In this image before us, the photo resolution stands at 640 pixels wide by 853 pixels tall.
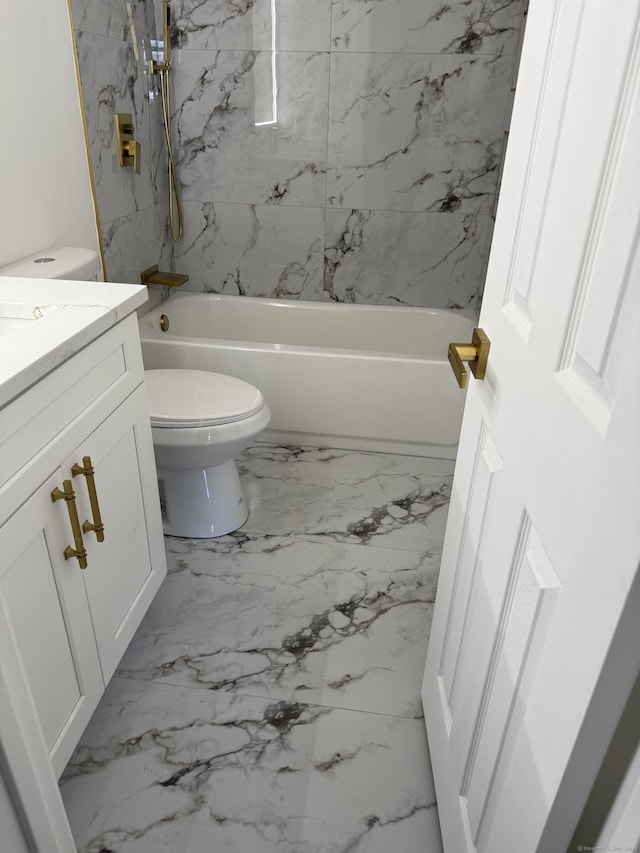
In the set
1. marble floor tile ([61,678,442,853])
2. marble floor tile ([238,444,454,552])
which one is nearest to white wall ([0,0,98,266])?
marble floor tile ([238,444,454,552])

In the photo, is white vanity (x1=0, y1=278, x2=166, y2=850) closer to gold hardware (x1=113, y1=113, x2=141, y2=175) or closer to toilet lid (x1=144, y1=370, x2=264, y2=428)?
toilet lid (x1=144, y1=370, x2=264, y2=428)

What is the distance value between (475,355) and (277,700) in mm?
992

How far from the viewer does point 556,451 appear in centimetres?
71

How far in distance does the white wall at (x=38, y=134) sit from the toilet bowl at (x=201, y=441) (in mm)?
555

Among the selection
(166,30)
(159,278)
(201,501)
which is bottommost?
(201,501)

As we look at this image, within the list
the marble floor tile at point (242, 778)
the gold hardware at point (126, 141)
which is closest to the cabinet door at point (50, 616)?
the marble floor tile at point (242, 778)

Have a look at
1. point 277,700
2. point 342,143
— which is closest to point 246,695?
point 277,700

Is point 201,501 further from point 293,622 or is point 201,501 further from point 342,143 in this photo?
point 342,143

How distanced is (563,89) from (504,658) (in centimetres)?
74

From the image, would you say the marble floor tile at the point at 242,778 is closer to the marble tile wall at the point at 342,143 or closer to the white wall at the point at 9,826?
the white wall at the point at 9,826

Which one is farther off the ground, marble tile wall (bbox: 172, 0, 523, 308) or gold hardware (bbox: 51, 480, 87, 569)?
marble tile wall (bbox: 172, 0, 523, 308)

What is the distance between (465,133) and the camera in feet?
8.74

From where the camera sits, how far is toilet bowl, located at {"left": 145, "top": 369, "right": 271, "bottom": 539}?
5.97 feet

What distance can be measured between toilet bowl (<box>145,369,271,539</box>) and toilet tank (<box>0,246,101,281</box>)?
1.33 ft
